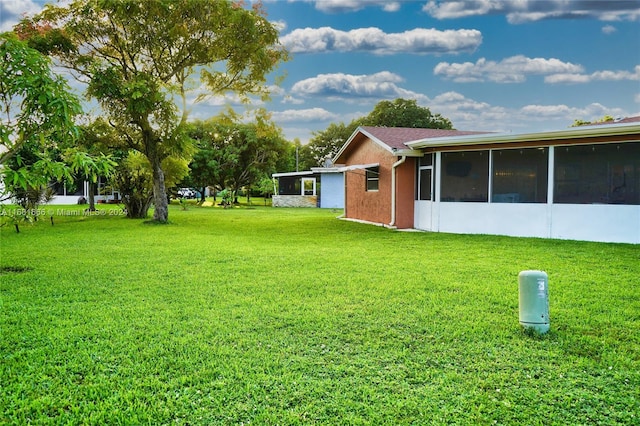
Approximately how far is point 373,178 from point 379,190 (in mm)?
733

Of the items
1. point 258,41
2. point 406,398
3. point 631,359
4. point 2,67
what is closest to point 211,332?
point 406,398

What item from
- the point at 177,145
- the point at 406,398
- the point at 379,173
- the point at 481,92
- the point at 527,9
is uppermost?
the point at 527,9

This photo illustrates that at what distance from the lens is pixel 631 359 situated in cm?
351

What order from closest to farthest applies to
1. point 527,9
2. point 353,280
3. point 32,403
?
point 32,403 → point 353,280 → point 527,9

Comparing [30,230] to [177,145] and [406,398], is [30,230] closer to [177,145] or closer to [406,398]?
[177,145]

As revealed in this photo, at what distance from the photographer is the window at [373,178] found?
15617 mm

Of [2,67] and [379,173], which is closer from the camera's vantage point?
[2,67]

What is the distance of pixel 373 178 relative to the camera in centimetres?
1602

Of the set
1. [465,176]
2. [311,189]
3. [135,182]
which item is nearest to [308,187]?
[311,189]

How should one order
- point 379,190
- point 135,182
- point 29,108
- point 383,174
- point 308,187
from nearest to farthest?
point 29,108, point 383,174, point 379,190, point 135,182, point 308,187

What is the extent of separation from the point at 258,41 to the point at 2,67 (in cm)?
1226

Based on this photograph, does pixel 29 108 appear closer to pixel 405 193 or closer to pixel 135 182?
pixel 405 193

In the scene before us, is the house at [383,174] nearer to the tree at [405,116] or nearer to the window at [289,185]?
the window at [289,185]

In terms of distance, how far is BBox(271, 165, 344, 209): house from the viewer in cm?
3128
